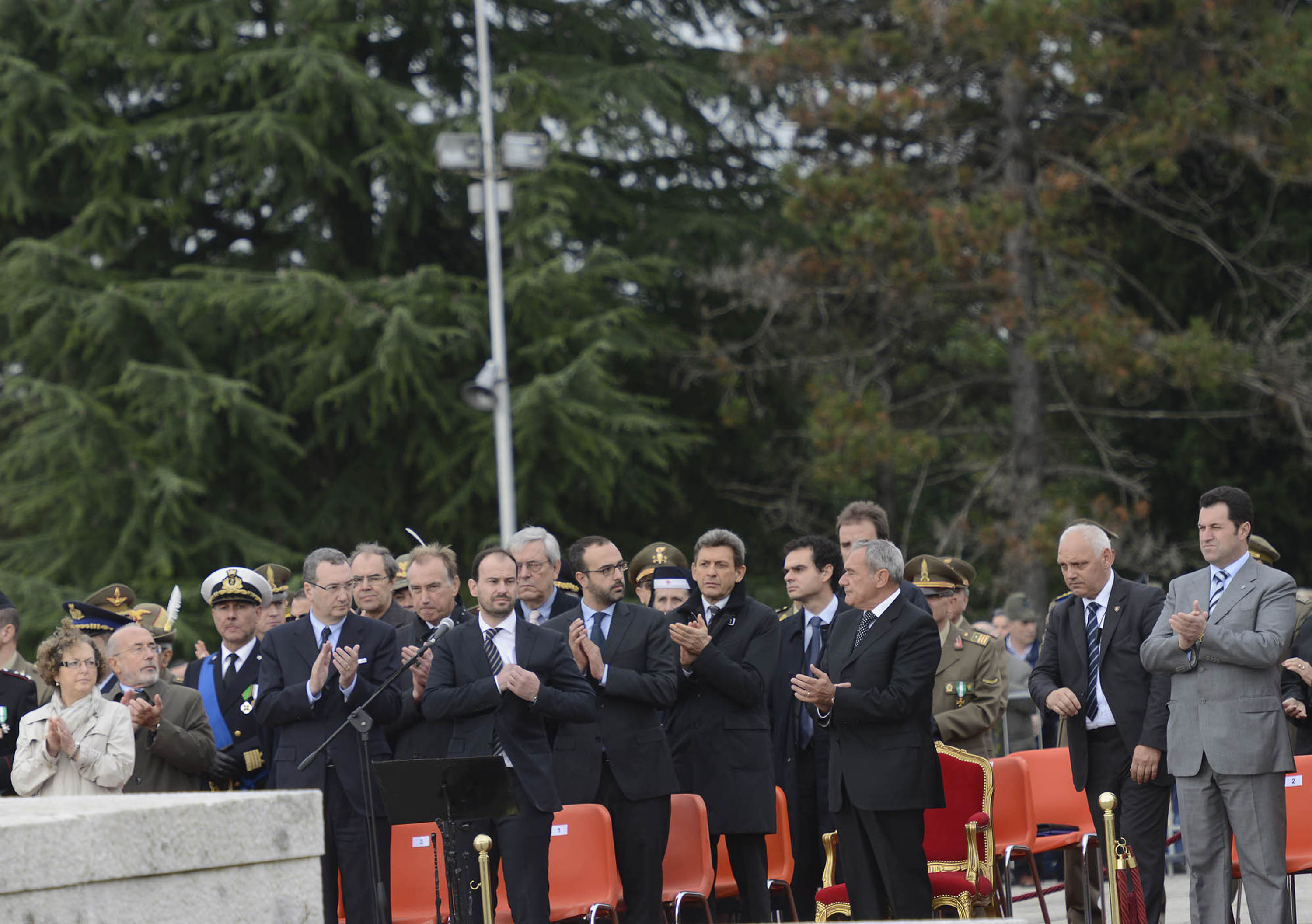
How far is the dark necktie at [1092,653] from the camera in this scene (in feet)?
24.7

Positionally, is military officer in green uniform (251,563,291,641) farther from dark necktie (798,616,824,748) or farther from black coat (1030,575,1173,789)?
black coat (1030,575,1173,789)

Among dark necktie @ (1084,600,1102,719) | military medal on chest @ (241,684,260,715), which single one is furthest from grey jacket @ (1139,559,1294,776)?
military medal on chest @ (241,684,260,715)

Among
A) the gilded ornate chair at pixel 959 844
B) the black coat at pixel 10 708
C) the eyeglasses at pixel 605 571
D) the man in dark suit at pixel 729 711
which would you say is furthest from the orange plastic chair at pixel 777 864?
the black coat at pixel 10 708

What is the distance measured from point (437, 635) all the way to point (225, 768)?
6.15 ft

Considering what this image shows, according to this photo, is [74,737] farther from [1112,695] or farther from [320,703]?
[1112,695]

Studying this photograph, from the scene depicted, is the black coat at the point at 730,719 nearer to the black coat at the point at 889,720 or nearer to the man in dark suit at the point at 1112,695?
the black coat at the point at 889,720

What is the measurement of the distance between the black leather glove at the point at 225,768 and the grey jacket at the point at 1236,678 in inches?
168

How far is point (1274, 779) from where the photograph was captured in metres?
6.99

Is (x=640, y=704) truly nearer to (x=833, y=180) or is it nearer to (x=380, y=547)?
(x=380, y=547)

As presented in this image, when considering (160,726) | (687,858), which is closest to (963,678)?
(687,858)

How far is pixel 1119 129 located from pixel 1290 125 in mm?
1732

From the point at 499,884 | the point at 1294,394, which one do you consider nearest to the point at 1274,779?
the point at 499,884

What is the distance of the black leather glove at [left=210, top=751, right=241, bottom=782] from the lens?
309 inches

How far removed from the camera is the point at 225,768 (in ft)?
25.8
